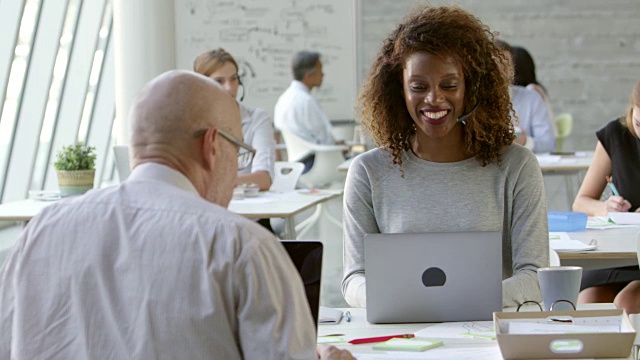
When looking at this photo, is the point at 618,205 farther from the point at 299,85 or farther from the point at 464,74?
the point at 299,85

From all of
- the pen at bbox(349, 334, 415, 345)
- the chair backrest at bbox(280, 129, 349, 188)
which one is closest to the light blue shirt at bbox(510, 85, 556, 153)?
the chair backrest at bbox(280, 129, 349, 188)

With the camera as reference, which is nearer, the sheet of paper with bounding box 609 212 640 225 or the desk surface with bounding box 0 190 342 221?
the sheet of paper with bounding box 609 212 640 225

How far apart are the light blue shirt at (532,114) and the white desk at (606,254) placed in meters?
3.73

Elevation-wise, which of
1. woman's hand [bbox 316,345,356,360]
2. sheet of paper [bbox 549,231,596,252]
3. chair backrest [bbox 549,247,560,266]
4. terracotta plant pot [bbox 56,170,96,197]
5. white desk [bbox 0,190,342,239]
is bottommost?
white desk [bbox 0,190,342,239]

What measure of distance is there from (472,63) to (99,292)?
5.14ft

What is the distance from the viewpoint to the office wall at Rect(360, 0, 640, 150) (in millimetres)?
10461

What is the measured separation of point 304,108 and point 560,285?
694 centimetres

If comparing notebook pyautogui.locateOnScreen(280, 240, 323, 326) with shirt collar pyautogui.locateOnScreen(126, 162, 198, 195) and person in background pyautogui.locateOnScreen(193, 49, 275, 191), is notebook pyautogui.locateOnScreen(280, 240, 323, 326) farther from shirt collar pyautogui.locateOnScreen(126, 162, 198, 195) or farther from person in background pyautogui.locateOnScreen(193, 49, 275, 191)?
person in background pyautogui.locateOnScreen(193, 49, 275, 191)

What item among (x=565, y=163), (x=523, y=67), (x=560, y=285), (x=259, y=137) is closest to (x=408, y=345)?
(x=560, y=285)

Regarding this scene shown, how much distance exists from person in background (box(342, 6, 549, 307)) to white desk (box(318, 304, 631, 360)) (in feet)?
1.04

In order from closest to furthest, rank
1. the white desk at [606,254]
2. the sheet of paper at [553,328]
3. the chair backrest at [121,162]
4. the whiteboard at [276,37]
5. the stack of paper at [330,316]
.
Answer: the sheet of paper at [553,328]
the stack of paper at [330,316]
the white desk at [606,254]
the chair backrest at [121,162]
the whiteboard at [276,37]

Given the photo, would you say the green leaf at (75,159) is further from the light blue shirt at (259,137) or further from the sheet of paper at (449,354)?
the sheet of paper at (449,354)

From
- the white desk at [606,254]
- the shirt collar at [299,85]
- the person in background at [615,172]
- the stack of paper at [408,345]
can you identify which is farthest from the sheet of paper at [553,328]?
the shirt collar at [299,85]

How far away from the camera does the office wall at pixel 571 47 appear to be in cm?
1046
